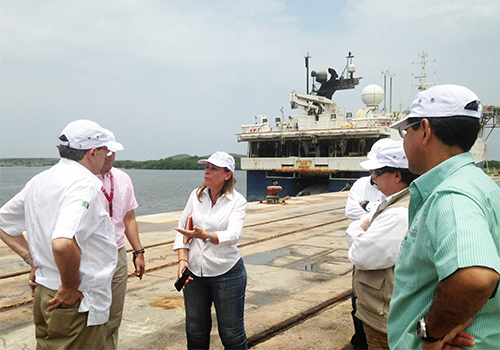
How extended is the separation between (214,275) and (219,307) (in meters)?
0.24

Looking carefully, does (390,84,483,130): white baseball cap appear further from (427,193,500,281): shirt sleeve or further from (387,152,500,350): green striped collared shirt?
(427,193,500,281): shirt sleeve

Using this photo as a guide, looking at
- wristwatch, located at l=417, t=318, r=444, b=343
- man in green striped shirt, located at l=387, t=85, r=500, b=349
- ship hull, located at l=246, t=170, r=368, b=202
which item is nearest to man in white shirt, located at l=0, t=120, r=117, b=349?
man in green striped shirt, located at l=387, t=85, r=500, b=349

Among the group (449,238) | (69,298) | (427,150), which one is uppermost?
(427,150)

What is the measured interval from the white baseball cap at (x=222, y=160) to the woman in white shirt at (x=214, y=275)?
0.17 m

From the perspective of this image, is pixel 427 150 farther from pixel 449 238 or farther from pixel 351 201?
pixel 351 201

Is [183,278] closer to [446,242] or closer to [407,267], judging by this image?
[407,267]

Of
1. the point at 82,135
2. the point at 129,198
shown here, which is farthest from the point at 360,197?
the point at 82,135

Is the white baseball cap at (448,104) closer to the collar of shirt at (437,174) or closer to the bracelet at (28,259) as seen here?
the collar of shirt at (437,174)

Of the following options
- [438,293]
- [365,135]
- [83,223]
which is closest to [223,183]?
[83,223]

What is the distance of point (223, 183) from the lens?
371cm

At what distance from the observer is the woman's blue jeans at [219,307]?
339 centimetres

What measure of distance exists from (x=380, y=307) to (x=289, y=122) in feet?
111

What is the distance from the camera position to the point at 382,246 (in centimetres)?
287

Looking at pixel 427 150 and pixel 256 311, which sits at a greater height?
pixel 427 150
